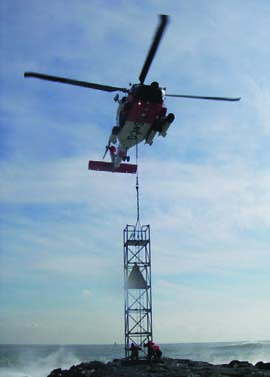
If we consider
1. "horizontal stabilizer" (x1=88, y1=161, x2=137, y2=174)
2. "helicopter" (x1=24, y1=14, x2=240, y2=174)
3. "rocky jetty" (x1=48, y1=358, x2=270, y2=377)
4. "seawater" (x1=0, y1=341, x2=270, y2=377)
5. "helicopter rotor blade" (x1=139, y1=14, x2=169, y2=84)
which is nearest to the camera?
"helicopter rotor blade" (x1=139, y1=14, x2=169, y2=84)

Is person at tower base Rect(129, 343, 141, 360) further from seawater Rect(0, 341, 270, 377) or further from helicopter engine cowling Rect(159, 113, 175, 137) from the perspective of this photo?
seawater Rect(0, 341, 270, 377)

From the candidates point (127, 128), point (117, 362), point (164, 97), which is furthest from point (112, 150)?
point (117, 362)

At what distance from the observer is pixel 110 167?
28.6m

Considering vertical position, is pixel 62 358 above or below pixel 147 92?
below

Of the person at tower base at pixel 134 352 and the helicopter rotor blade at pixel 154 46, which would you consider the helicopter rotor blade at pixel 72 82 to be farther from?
the person at tower base at pixel 134 352

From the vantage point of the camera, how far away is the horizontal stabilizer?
2833 centimetres

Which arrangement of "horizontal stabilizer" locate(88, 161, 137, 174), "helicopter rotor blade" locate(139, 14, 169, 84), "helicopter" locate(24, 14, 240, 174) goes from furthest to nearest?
"horizontal stabilizer" locate(88, 161, 137, 174) < "helicopter" locate(24, 14, 240, 174) < "helicopter rotor blade" locate(139, 14, 169, 84)

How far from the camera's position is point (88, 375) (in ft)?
60.7

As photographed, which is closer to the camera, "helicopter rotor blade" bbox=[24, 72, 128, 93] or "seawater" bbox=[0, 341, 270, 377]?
"helicopter rotor blade" bbox=[24, 72, 128, 93]

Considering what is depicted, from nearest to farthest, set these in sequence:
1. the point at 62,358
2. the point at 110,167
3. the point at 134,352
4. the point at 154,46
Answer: the point at 154,46, the point at 134,352, the point at 110,167, the point at 62,358

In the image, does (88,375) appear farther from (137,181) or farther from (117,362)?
(137,181)

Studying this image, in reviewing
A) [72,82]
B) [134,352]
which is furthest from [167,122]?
[134,352]

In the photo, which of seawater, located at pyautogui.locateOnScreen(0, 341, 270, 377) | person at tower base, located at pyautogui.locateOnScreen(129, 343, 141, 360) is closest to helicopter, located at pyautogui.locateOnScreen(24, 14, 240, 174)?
person at tower base, located at pyautogui.locateOnScreen(129, 343, 141, 360)

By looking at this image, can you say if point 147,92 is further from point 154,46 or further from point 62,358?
point 62,358
